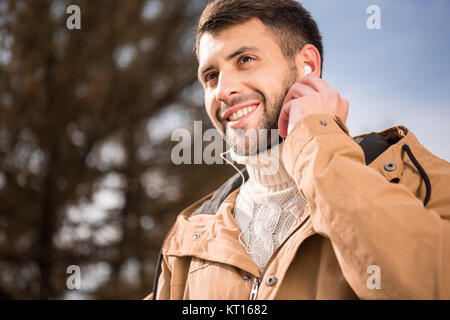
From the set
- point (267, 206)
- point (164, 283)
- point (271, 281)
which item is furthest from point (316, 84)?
point (164, 283)

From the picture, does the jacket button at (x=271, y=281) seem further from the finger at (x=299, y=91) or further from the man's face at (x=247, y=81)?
the finger at (x=299, y=91)

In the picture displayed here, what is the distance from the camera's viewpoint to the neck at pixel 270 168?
1617 millimetres

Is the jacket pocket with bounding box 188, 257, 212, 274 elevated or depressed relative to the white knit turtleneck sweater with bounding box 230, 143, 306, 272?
depressed

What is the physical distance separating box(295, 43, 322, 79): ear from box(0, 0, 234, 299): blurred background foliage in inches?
97.8

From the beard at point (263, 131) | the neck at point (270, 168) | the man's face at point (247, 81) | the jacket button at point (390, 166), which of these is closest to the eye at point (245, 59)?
the man's face at point (247, 81)

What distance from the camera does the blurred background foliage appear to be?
4.06 m

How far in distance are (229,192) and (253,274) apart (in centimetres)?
59

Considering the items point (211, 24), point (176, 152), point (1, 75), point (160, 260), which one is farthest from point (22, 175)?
point (211, 24)

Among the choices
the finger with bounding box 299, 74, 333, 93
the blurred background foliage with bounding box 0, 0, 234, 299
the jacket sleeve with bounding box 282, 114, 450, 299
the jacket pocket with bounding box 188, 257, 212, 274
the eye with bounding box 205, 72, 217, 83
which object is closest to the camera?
the jacket sleeve with bounding box 282, 114, 450, 299

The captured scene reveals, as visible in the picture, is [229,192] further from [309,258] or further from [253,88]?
[309,258]

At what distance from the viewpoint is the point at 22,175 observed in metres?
4.09

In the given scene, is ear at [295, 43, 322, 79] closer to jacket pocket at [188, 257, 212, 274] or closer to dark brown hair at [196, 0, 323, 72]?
dark brown hair at [196, 0, 323, 72]

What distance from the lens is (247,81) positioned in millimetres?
1541

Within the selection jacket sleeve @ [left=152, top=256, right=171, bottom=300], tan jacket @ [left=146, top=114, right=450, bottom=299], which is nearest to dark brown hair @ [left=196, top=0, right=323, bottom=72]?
tan jacket @ [left=146, top=114, right=450, bottom=299]
